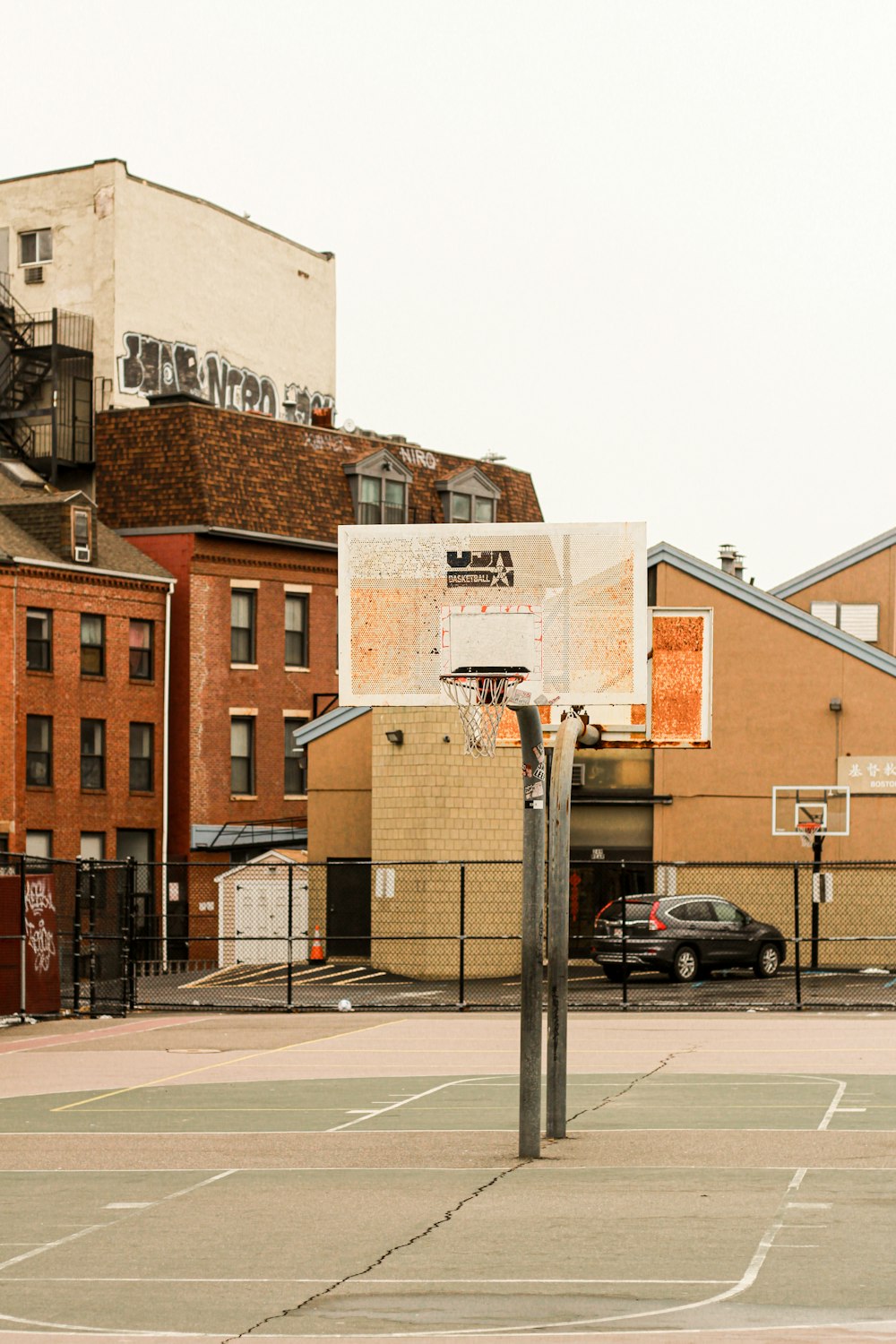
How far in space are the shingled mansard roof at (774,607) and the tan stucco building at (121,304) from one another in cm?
2163

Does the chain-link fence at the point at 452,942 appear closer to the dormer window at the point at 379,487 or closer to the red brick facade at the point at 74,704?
the red brick facade at the point at 74,704

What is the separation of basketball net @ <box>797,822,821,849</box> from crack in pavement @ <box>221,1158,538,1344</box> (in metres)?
28.3

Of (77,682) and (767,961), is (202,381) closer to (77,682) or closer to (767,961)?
(77,682)

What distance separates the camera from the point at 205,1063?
2428cm

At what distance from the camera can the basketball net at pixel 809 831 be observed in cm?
4294

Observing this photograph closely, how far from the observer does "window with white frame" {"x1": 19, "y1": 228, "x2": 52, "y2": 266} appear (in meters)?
65.7

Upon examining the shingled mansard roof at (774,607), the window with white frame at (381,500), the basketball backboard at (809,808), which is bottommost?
the basketball backboard at (809,808)

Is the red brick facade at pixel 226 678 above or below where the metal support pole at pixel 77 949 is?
above

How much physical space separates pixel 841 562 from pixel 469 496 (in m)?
12.2

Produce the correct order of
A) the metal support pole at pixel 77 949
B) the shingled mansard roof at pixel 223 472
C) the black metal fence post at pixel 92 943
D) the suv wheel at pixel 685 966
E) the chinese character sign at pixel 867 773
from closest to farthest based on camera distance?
the black metal fence post at pixel 92 943 < the metal support pole at pixel 77 949 < the suv wheel at pixel 685 966 < the chinese character sign at pixel 867 773 < the shingled mansard roof at pixel 223 472

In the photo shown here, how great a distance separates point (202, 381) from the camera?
67500 mm

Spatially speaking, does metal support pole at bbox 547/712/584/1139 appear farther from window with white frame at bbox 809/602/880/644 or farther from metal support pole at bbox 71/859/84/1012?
window with white frame at bbox 809/602/880/644

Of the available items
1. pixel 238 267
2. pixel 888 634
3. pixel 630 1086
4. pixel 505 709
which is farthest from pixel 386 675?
pixel 238 267

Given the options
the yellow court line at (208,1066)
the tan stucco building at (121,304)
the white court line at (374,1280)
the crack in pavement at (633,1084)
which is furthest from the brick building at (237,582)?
the white court line at (374,1280)
